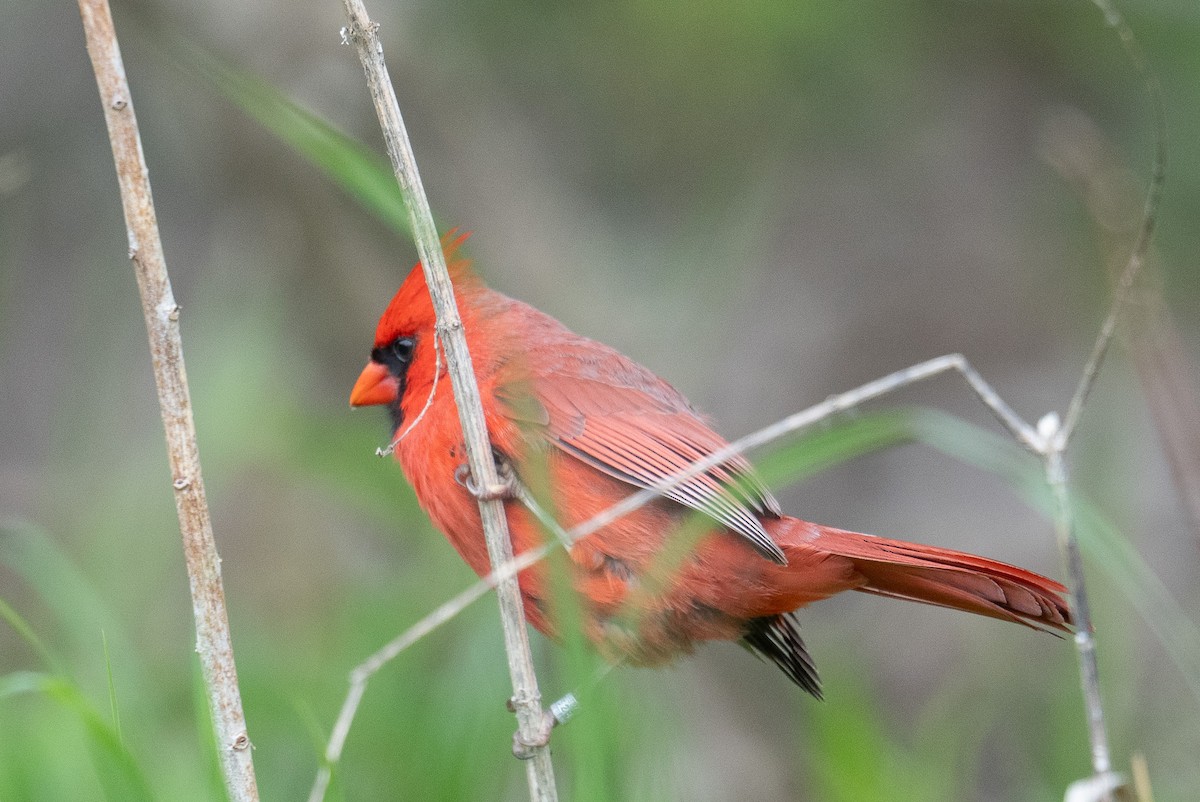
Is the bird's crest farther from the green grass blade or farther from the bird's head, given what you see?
the green grass blade

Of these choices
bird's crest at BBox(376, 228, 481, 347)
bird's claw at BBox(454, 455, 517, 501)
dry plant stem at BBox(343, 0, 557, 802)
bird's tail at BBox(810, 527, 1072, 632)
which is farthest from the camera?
bird's crest at BBox(376, 228, 481, 347)

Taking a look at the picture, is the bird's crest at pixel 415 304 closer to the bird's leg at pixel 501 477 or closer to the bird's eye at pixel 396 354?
the bird's eye at pixel 396 354

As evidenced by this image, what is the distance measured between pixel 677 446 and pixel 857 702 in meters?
0.60

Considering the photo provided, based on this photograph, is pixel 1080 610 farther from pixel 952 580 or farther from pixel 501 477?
pixel 501 477

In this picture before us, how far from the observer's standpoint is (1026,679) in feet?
13.1

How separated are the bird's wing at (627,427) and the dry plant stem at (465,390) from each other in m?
0.36

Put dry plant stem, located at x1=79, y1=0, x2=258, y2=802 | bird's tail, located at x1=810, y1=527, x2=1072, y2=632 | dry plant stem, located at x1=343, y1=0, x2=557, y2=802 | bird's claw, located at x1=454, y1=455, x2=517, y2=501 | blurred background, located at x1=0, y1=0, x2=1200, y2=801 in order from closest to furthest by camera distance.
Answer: dry plant stem, located at x1=79, y1=0, x2=258, y2=802 → dry plant stem, located at x1=343, y1=0, x2=557, y2=802 → bird's tail, located at x1=810, y1=527, x2=1072, y2=632 → bird's claw, located at x1=454, y1=455, x2=517, y2=501 → blurred background, located at x1=0, y1=0, x2=1200, y2=801

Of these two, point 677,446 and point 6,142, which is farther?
point 6,142

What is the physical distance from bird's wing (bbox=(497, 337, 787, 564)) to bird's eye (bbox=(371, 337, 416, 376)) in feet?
0.87

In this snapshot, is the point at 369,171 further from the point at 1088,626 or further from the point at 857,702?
the point at 857,702

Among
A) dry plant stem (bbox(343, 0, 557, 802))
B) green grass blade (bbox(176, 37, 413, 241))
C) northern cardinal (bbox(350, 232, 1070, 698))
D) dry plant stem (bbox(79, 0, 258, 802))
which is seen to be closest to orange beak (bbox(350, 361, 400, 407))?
northern cardinal (bbox(350, 232, 1070, 698))

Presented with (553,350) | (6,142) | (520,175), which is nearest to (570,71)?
(520,175)

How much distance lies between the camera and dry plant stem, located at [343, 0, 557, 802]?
5.71ft

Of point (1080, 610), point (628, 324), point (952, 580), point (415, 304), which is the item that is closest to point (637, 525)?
point (952, 580)
